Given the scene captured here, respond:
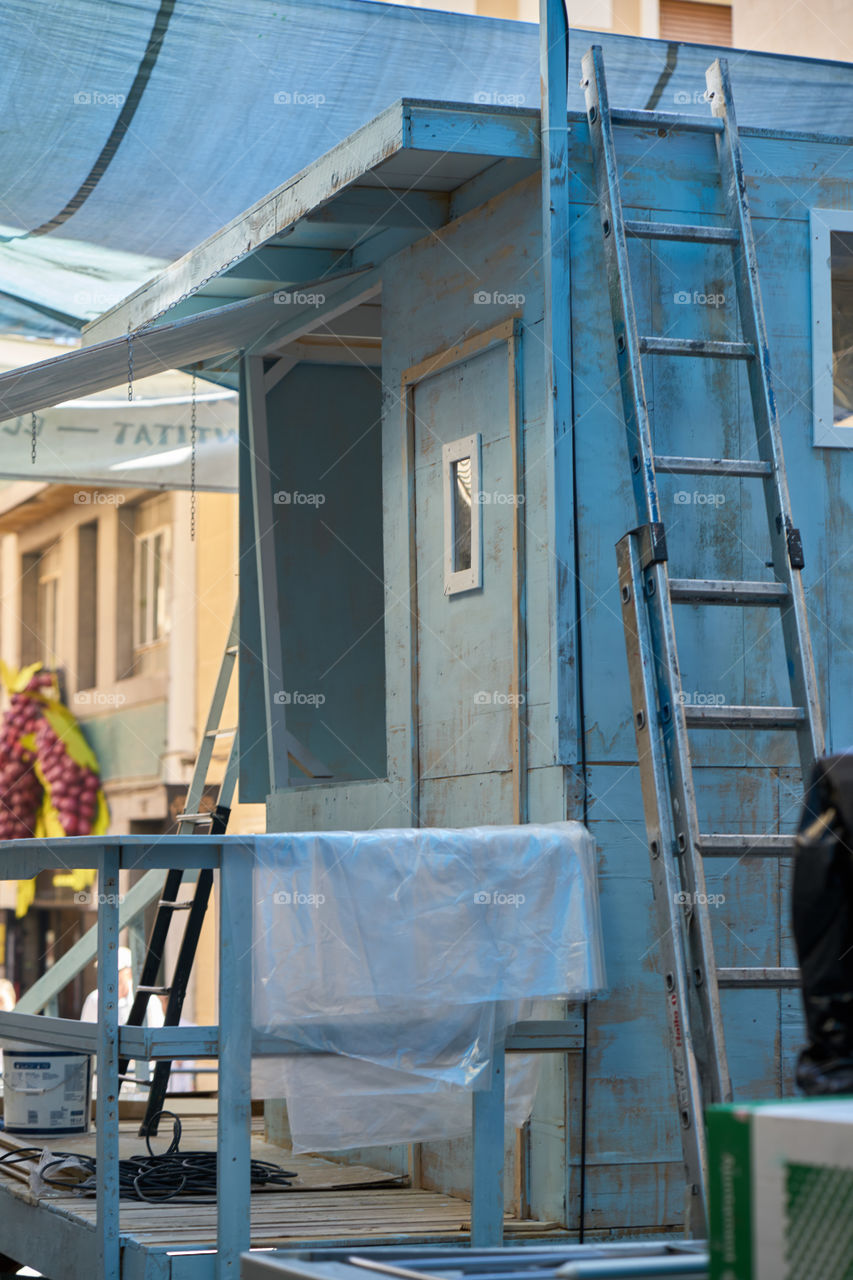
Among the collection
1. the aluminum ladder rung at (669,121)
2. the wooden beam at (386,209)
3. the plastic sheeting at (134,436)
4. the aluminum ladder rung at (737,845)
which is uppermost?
the plastic sheeting at (134,436)

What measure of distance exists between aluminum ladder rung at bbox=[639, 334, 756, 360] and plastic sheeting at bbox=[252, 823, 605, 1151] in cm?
171

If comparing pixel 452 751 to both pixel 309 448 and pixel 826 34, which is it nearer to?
pixel 309 448

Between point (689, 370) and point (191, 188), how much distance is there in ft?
17.2

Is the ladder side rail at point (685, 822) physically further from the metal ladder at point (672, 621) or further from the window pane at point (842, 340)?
the window pane at point (842, 340)

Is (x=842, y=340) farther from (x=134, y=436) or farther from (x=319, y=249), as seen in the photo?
(x=134, y=436)

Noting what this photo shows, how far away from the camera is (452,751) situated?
22.3ft

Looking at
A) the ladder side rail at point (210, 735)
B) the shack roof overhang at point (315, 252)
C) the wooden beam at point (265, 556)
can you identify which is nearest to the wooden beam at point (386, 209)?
the shack roof overhang at point (315, 252)

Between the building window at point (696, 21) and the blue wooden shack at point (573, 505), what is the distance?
13.2 meters

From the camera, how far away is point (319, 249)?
25.7 feet

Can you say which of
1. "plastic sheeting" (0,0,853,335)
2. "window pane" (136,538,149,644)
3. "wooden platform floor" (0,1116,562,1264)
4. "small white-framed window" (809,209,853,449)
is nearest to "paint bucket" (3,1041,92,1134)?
"wooden platform floor" (0,1116,562,1264)

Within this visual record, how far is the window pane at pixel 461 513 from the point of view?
265 inches

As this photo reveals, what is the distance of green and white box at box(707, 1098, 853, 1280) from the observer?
2404 millimetres

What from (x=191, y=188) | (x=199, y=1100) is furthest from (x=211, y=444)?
(x=199, y=1100)

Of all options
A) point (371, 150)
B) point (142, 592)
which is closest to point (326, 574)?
point (371, 150)
